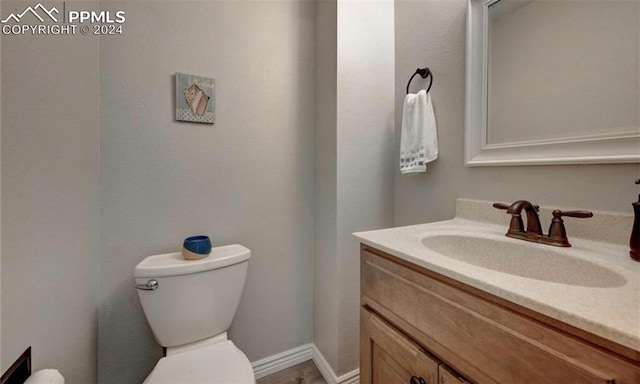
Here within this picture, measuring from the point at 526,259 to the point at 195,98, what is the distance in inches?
57.0

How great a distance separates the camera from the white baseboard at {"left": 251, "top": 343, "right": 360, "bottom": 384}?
4.25 feet

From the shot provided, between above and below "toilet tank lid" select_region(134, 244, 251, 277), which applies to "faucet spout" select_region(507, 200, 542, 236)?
above

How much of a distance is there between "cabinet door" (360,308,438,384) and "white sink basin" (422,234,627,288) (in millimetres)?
311

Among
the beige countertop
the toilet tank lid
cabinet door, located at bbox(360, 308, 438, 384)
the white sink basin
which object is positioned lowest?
cabinet door, located at bbox(360, 308, 438, 384)

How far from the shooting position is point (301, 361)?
4.84ft

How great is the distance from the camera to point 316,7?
1462mm

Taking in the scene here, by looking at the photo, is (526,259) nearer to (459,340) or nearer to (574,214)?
(574,214)

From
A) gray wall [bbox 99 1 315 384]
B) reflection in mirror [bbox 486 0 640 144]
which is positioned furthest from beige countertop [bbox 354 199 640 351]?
gray wall [bbox 99 1 315 384]

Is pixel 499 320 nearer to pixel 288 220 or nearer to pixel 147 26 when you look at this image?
pixel 288 220

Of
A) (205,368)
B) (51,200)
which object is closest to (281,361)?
(205,368)

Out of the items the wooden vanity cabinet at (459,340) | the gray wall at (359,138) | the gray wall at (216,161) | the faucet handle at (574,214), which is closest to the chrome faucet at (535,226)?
the faucet handle at (574,214)

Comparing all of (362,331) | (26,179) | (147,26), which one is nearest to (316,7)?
(147,26)

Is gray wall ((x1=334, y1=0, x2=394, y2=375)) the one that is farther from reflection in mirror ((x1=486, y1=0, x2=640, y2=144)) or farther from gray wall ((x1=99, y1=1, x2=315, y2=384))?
reflection in mirror ((x1=486, y1=0, x2=640, y2=144))

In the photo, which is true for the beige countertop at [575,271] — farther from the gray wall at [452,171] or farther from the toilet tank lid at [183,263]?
the toilet tank lid at [183,263]
